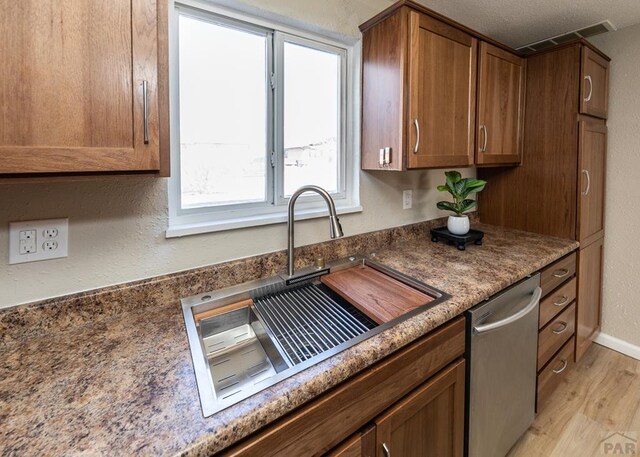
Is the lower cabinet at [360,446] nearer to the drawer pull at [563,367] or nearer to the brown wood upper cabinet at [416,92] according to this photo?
the brown wood upper cabinet at [416,92]

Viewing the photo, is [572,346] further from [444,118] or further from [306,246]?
[306,246]

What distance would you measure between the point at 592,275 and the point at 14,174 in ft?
9.31

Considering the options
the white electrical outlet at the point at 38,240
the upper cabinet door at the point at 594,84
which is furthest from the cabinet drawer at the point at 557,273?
the white electrical outlet at the point at 38,240

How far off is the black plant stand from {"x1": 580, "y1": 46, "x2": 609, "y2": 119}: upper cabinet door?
36.6 inches

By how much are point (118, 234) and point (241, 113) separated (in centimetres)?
68

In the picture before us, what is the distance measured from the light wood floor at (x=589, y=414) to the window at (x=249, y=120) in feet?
4.94

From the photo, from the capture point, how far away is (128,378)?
29.1 inches

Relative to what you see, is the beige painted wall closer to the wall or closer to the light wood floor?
the light wood floor

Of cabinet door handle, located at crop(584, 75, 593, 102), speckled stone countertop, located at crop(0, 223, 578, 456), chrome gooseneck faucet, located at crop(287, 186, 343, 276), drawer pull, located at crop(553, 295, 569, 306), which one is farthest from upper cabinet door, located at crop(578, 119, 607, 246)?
chrome gooseneck faucet, located at crop(287, 186, 343, 276)

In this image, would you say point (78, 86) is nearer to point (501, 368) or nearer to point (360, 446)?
point (360, 446)

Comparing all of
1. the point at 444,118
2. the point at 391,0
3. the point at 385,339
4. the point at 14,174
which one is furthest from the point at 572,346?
the point at 14,174

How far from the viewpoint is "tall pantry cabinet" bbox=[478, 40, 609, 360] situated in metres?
1.84

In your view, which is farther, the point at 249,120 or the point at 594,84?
the point at 594,84

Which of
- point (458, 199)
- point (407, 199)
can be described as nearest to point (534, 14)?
point (458, 199)
